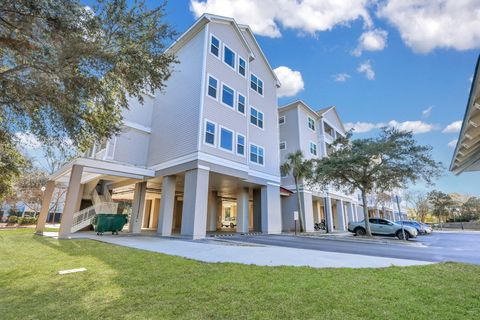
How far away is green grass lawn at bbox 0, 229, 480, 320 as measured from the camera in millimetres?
3531

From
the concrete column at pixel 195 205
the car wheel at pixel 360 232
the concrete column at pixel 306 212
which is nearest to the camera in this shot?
the concrete column at pixel 195 205

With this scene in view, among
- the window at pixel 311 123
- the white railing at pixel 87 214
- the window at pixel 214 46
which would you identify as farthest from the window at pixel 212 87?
the window at pixel 311 123

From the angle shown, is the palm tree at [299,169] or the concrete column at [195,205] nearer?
the concrete column at [195,205]

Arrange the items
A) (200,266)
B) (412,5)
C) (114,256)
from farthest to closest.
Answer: (412,5) < (114,256) < (200,266)

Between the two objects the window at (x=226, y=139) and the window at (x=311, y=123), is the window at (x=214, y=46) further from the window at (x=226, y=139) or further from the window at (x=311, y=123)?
the window at (x=311, y=123)

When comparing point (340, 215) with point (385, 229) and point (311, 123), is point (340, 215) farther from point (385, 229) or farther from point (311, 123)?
point (311, 123)

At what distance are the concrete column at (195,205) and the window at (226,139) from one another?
2.60 m

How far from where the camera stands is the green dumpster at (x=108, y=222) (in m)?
15.2

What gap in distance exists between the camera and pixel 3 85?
660 cm

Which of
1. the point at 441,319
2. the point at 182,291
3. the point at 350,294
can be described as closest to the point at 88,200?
the point at 182,291

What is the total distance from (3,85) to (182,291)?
736 centimetres

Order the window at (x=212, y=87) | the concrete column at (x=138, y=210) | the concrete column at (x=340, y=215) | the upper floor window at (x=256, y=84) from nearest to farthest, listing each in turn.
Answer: the window at (x=212, y=87) → the concrete column at (x=138, y=210) → the upper floor window at (x=256, y=84) → the concrete column at (x=340, y=215)

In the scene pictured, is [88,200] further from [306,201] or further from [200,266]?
[306,201]

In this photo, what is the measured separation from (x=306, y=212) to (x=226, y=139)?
13258mm
